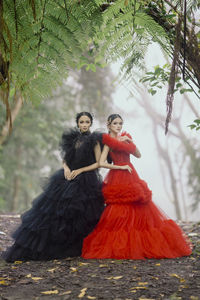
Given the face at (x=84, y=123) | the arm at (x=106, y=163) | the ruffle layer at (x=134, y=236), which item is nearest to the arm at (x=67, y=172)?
the arm at (x=106, y=163)

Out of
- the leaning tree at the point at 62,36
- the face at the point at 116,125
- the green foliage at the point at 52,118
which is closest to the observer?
the leaning tree at the point at 62,36

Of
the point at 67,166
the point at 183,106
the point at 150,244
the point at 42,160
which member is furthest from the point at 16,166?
the point at 150,244

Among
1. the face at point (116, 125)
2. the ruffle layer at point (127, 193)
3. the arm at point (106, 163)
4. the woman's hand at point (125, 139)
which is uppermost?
the face at point (116, 125)

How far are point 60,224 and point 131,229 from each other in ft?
2.69

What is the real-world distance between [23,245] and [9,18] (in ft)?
8.24

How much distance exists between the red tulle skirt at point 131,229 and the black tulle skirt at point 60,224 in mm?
155

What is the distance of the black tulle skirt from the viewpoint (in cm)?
360

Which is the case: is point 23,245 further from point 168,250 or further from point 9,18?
point 9,18

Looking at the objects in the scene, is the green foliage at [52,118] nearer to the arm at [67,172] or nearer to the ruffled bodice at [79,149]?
the ruffled bodice at [79,149]

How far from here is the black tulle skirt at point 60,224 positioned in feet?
11.8

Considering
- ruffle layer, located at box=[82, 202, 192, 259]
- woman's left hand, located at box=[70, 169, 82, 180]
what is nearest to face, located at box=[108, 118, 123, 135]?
woman's left hand, located at box=[70, 169, 82, 180]

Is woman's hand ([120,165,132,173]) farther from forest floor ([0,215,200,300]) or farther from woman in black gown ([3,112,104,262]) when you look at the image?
forest floor ([0,215,200,300])

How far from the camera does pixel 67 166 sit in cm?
404

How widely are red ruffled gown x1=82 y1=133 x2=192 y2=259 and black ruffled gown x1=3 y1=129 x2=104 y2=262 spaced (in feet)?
0.45
